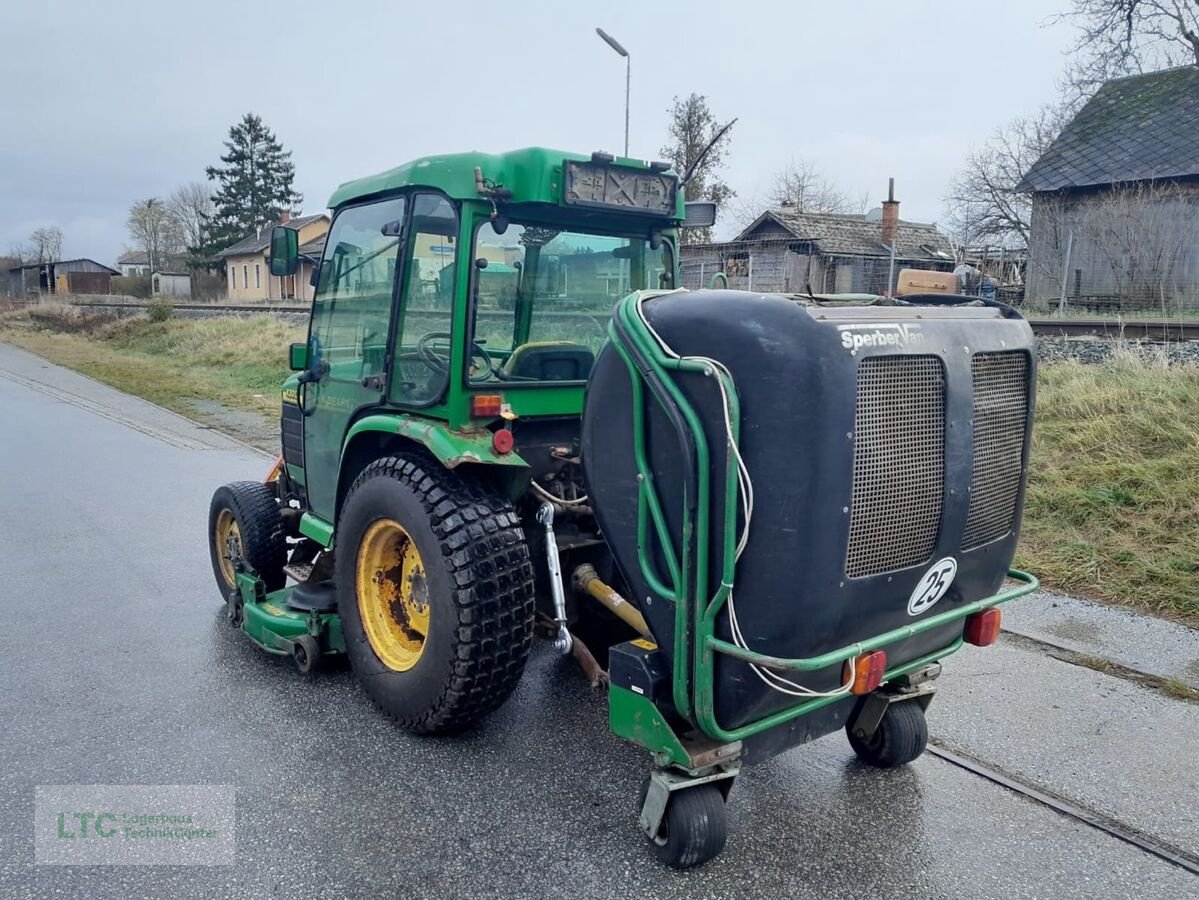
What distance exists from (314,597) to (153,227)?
Result: 79.8 metres

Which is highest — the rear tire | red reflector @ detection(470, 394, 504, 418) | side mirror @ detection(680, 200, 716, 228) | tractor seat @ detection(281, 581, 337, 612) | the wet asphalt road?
side mirror @ detection(680, 200, 716, 228)

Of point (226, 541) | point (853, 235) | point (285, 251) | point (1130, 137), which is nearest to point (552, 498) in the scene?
point (285, 251)

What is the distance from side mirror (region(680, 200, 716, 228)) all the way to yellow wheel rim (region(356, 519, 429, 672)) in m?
1.89

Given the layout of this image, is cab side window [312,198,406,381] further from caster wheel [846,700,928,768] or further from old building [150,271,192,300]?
old building [150,271,192,300]

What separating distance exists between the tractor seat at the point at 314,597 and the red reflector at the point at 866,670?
2405 mm

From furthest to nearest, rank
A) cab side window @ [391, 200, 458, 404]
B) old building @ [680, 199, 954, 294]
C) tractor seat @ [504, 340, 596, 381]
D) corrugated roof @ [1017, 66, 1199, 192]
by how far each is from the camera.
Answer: old building @ [680, 199, 954, 294] < corrugated roof @ [1017, 66, 1199, 192] < tractor seat @ [504, 340, 596, 381] < cab side window @ [391, 200, 458, 404]

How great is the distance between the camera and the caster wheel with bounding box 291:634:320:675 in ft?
13.2

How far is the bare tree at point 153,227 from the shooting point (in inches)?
2891

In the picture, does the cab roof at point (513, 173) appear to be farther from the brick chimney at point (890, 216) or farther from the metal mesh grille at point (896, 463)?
the brick chimney at point (890, 216)

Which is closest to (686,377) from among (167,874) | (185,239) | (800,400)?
(800,400)

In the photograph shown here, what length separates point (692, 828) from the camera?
2.77m

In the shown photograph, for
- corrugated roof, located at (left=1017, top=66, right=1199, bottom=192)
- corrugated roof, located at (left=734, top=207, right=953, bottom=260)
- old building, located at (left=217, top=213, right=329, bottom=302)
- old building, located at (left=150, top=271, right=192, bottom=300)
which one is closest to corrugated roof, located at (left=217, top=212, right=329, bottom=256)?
old building, located at (left=217, top=213, right=329, bottom=302)

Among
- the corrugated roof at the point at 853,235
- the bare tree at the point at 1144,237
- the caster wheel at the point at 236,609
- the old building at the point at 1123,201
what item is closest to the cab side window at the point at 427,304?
the caster wheel at the point at 236,609

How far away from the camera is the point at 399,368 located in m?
3.87
